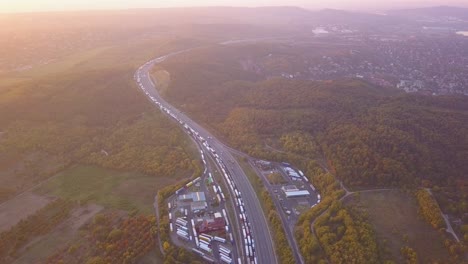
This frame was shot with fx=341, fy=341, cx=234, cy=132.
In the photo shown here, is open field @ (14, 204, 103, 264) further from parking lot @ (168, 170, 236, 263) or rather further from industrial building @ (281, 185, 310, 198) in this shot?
industrial building @ (281, 185, 310, 198)

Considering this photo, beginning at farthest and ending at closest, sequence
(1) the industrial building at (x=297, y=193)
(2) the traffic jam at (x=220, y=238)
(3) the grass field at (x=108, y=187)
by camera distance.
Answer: (1) the industrial building at (x=297, y=193) → (3) the grass field at (x=108, y=187) → (2) the traffic jam at (x=220, y=238)

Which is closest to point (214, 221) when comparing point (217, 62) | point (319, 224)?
point (319, 224)

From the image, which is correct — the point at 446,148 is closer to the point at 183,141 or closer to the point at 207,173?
the point at 207,173

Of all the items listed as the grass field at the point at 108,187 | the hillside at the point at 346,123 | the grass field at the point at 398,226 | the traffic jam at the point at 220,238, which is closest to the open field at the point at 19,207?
the grass field at the point at 108,187

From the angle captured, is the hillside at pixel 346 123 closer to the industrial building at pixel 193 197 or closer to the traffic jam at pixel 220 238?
the traffic jam at pixel 220 238

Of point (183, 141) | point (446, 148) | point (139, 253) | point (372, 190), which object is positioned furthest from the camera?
point (183, 141)

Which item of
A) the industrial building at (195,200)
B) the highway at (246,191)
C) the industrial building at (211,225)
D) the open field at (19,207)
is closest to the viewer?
the highway at (246,191)
